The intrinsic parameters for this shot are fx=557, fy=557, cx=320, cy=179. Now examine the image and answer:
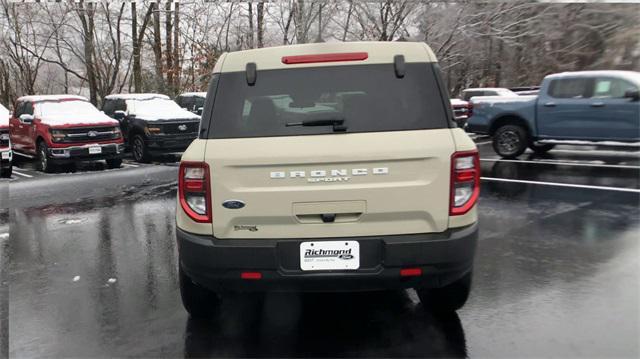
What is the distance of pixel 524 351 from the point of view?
342 centimetres

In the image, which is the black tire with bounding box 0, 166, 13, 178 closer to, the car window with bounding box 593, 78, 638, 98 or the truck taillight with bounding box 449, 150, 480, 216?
the truck taillight with bounding box 449, 150, 480, 216

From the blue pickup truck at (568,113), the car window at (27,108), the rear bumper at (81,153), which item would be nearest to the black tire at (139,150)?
the rear bumper at (81,153)

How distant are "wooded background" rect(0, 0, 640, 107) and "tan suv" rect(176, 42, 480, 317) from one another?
20.1 metres

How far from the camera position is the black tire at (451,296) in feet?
12.5

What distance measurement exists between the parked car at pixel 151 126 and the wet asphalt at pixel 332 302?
6.43 meters

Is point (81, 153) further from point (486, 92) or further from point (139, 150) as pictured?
point (486, 92)

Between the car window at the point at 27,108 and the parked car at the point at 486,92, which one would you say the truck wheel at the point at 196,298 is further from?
the parked car at the point at 486,92

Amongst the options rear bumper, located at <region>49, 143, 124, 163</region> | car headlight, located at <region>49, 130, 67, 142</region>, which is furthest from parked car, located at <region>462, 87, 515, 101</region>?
car headlight, located at <region>49, 130, 67, 142</region>

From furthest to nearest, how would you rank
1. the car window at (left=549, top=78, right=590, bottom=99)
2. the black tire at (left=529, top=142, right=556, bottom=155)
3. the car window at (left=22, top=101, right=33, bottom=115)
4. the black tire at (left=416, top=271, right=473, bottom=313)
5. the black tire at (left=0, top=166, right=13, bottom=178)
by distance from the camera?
the car window at (left=22, top=101, right=33, bottom=115) → the black tire at (left=529, top=142, right=556, bottom=155) → the black tire at (left=0, top=166, right=13, bottom=178) → the car window at (left=549, top=78, right=590, bottom=99) → the black tire at (left=416, top=271, right=473, bottom=313)

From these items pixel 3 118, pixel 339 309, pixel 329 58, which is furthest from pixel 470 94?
pixel 329 58

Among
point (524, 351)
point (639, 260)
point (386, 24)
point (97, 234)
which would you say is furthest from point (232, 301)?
point (386, 24)

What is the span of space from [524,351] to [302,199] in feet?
5.49

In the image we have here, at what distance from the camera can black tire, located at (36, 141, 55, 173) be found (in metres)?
12.8

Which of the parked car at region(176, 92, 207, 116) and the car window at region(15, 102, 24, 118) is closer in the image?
the car window at region(15, 102, 24, 118)
